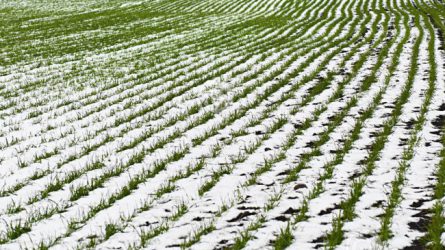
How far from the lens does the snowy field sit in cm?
449

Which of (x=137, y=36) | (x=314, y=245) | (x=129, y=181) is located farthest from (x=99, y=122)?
(x=137, y=36)

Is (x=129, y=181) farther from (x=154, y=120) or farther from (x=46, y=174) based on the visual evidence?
(x=154, y=120)

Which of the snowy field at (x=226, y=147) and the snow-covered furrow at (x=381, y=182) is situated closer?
the snow-covered furrow at (x=381, y=182)

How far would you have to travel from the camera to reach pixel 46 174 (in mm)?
6000

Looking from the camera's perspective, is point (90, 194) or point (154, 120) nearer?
point (90, 194)

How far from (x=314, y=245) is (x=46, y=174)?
3.93 metres

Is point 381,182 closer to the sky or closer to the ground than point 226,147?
closer to the ground

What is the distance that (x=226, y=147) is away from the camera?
22.9ft

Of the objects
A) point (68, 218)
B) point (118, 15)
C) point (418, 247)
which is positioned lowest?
point (418, 247)

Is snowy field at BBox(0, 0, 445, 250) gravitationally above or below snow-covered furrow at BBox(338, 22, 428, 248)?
above

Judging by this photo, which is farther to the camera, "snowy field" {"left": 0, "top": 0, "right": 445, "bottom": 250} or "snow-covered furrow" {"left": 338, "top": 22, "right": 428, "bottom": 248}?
"snowy field" {"left": 0, "top": 0, "right": 445, "bottom": 250}

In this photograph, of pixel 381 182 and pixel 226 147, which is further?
pixel 226 147

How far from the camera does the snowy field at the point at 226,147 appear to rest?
449cm

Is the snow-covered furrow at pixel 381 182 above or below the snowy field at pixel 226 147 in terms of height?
below
